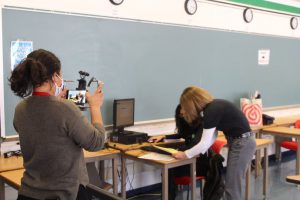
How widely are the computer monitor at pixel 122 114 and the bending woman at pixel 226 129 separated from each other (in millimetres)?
821

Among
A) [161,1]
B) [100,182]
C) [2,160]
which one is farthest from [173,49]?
[2,160]

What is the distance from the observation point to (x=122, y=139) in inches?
140

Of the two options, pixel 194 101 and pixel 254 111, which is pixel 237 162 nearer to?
pixel 194 101

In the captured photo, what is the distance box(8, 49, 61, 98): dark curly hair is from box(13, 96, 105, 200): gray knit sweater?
67 mm

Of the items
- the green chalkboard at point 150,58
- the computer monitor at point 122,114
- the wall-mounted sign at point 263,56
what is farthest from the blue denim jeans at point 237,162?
the wall-mounted sign at point 263,56

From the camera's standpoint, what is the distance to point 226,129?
3.05m

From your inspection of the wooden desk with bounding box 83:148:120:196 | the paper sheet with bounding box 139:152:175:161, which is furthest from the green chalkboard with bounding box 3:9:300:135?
the paper sheet with bounding box 139:152:175:161

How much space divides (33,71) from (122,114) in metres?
2.25

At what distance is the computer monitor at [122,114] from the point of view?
11.9ft

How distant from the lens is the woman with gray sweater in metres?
1.49

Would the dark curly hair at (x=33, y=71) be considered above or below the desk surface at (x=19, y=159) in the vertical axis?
above

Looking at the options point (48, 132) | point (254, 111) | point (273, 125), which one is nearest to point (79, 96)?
point (48, 132)

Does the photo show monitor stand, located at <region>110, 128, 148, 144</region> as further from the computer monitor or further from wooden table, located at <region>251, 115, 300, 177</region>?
wooden table, located at <region>251, 115, 300, 177</region>

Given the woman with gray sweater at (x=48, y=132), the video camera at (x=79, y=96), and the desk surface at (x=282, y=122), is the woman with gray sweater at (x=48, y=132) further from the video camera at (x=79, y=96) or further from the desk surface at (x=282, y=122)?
the desk surface at (x=282, y=122)
